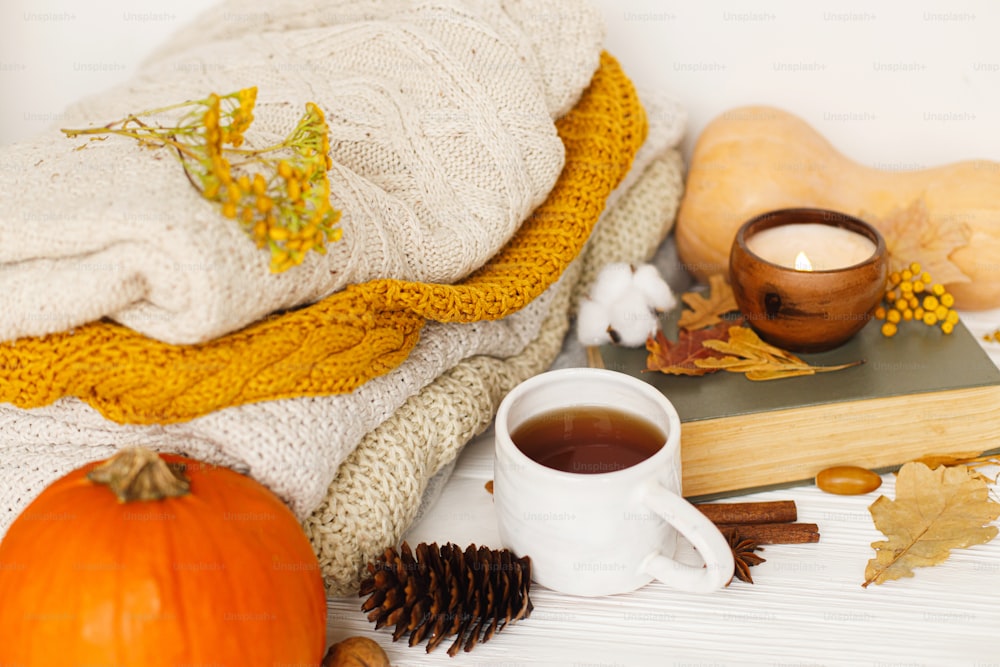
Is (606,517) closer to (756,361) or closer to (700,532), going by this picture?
(700,532)

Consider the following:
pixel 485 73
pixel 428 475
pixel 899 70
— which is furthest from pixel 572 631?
pixel 899 70

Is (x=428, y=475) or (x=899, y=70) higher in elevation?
(x=899, y=70)

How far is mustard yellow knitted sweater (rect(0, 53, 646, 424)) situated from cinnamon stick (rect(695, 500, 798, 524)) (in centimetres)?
23

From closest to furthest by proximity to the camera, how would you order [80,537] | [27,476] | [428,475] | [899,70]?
[80,537] < [27,476] < [428,475] < [899,70]

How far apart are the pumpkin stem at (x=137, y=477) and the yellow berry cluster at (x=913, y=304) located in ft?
2.06

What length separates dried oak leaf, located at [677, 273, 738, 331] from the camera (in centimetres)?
85

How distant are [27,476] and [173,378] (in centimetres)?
15

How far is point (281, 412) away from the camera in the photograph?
58 centimetres

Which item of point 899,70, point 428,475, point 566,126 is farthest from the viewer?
point 899,70

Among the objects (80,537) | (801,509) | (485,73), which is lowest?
(801,509)

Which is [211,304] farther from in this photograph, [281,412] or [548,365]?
[548,365]

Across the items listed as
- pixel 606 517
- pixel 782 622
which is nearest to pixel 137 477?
pixel 606 517

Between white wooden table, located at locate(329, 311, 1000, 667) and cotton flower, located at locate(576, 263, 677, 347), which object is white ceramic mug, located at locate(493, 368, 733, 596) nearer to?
white wooden table, located at locate(329, 311, 1000, 667)

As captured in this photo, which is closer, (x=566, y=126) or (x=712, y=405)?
(x=712, y=405)
